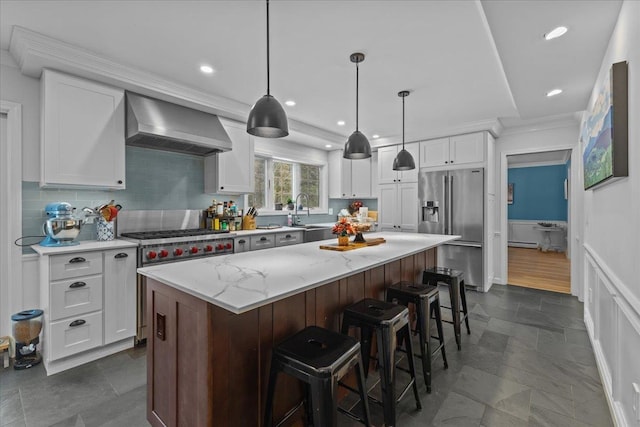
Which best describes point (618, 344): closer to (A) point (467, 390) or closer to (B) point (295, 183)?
(A) point (467, 390)

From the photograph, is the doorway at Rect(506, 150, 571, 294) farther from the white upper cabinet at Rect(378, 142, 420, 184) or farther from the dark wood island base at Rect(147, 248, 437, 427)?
the dark wood island base at Rect(147, 248, 437, 427)

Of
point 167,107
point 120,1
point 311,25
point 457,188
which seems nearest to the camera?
point 120,1

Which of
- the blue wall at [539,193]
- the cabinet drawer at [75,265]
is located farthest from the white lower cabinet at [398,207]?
the blue wall at [539,193]

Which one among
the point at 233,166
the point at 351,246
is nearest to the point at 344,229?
the point at 351,246

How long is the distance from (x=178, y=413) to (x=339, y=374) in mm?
856

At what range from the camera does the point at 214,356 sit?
1305 millimetres

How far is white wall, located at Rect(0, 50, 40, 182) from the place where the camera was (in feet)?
8.31

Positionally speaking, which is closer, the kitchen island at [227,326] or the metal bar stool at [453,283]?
the kitchen island at [227,326]

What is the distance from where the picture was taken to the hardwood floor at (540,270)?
4.83 meters

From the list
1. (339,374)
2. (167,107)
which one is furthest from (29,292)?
(339,374)

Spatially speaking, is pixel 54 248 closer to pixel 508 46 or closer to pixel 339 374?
pixel 339 374

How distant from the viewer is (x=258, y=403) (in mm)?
1497

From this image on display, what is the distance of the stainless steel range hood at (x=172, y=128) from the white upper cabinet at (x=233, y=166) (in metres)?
0.16

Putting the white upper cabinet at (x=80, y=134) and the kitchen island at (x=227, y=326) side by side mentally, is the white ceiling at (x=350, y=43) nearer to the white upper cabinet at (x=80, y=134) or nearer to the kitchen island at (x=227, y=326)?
the white upper cabinet at (x=80, y=134)
